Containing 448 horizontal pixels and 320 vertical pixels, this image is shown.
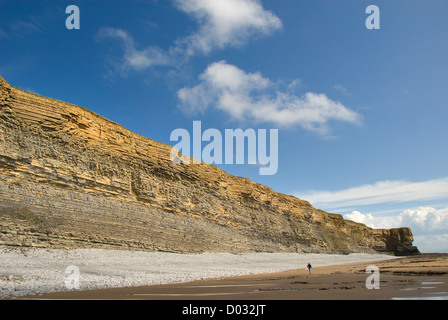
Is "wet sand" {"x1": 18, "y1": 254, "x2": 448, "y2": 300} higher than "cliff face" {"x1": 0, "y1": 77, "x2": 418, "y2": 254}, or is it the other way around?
"cliff face" {"x1": 0, "y1": 77, "x2": 418, "y2": 254}

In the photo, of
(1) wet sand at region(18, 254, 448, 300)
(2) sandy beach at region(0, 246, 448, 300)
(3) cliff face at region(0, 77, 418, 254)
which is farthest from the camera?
(3) cliff face at region(0, 77, 418, 254)

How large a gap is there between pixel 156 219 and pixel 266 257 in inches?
650

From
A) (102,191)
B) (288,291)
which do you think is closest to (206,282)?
(288,291)

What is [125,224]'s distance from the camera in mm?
26594

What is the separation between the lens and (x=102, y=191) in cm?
2638

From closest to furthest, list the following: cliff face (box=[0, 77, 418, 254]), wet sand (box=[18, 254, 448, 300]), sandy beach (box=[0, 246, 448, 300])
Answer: wet sand (box=[18, 254, 448, 300])
sandy beach (box=[0, 246, 448, 300])
cliff face (box=[0, 77, 418, 254])

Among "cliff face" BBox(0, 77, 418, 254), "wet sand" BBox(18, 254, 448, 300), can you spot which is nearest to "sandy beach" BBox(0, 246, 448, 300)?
"wet sand" BBox(18, 254, 448, 300)

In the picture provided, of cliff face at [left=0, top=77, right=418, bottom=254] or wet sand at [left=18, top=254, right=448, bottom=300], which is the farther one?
cliff face at [left=0, top=77, right=418, bottom=254]

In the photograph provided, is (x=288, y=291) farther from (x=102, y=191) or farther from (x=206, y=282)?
(x=102, y=191)

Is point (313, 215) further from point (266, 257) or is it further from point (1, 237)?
point (1, 237)

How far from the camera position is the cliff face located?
21.1 m

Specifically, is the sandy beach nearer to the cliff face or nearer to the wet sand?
the wet sand
